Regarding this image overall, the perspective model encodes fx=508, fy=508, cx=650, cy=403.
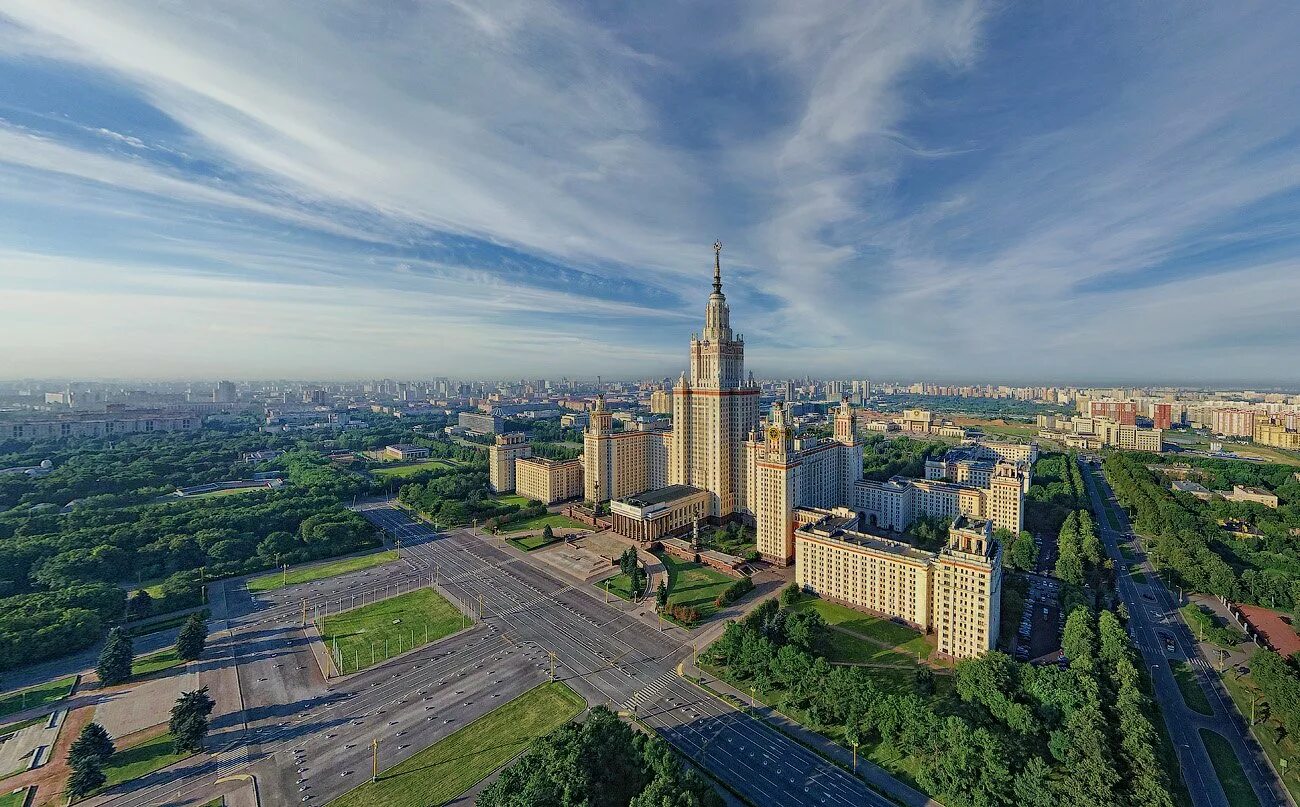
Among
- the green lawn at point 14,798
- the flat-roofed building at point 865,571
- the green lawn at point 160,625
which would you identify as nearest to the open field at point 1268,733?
the flat-roofed building at point 865,571

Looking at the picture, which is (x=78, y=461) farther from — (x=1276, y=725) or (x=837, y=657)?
(x=1276, y=725)

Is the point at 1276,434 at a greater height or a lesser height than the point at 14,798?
greater

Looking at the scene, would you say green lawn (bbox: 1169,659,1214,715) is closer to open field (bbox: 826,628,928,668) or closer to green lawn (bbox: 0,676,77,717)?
open field (bbox: 826,628,928,668)

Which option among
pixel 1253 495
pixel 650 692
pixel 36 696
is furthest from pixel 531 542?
pixel 1253 495

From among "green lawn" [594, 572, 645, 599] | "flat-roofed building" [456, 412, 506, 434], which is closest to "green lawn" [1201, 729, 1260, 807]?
"green lawn" [594, 572, 645, 599]

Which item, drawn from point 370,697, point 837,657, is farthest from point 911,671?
point 370,697

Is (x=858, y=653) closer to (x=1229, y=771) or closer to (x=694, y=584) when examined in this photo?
(x=694, y=584)
